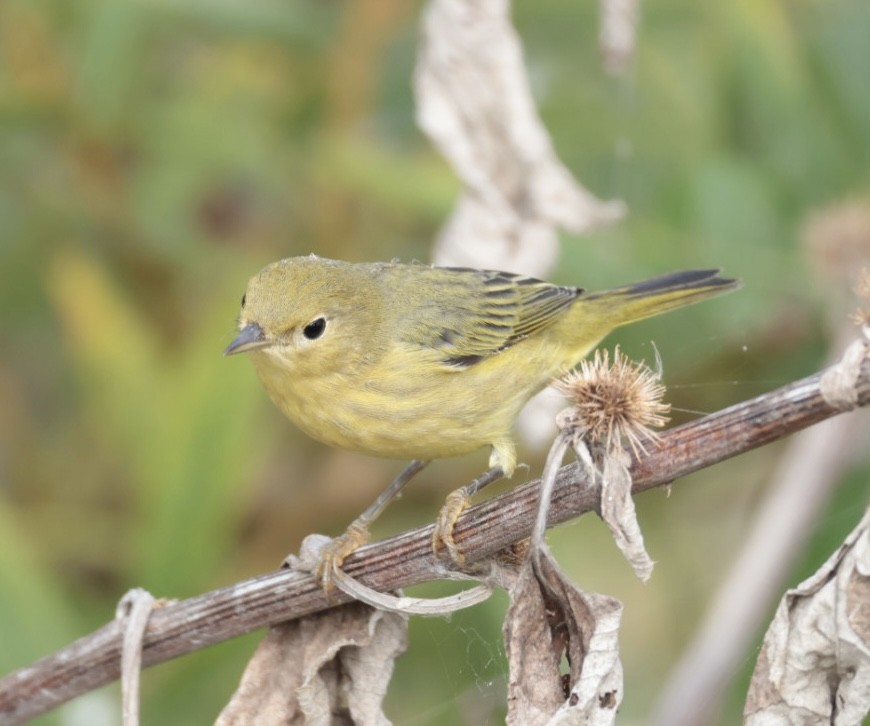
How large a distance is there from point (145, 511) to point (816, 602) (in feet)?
7.74

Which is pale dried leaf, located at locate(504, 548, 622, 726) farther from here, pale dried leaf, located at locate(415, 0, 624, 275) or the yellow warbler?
pale dried leaf, located at locate(415, 0, 624, 275)

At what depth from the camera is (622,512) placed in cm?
193

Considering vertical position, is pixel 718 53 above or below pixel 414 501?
above

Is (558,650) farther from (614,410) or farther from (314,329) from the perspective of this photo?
(314,329)

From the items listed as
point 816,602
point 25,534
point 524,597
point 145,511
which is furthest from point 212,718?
point 816,602

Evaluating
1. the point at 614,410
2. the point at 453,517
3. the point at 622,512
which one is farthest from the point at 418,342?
the point at 622,512

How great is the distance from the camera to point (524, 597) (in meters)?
1.98

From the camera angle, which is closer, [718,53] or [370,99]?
[718,53]

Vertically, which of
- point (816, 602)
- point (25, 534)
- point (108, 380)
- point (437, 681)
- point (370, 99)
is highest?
point (370, 99)

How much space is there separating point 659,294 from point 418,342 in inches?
28.2

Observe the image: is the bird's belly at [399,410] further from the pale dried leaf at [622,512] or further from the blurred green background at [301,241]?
the pale dried leaf at [622,512]

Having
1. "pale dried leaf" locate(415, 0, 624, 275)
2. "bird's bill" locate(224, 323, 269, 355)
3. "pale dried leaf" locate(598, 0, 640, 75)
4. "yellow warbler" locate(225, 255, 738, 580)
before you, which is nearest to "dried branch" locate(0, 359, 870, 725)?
"yellow warbler" locate(225, 255, 738, 580)

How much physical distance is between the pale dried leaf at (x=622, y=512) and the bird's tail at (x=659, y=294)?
1.55m

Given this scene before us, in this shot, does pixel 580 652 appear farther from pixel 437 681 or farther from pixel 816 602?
pixel 437 681
